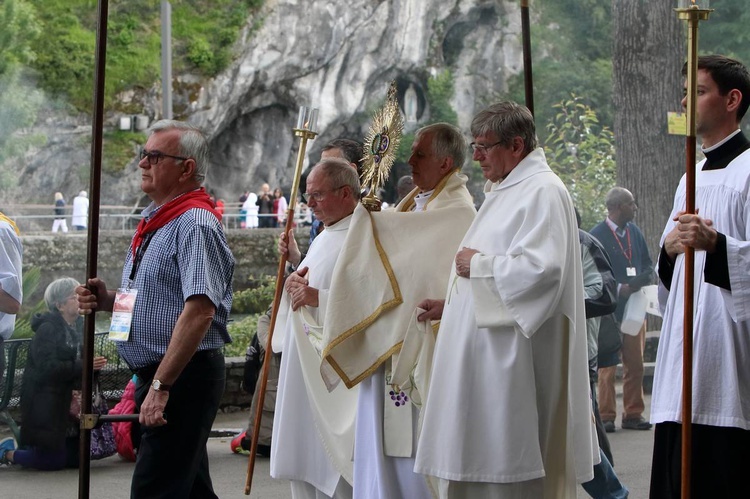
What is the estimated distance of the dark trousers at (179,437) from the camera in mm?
4309

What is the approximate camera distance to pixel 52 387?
7672 millimetres

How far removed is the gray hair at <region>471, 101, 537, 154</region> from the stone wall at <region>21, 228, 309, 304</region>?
1266 centimetres

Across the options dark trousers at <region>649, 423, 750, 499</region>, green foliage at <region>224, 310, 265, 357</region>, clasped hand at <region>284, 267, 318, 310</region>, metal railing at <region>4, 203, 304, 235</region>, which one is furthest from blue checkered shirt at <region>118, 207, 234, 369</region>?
metal railing at <region>4, 203, 304, 235</region>

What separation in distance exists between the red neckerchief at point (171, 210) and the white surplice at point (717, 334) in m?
1.84

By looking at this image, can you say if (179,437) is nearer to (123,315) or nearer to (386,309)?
(123,315)

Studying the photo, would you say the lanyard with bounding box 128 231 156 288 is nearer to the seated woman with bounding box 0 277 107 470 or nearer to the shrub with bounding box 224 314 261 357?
the seated woman with bounding box 0 277 107 470

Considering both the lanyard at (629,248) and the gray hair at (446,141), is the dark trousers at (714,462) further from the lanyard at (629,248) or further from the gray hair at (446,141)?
the lanyard at (629,248)

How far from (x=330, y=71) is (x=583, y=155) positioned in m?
32.1

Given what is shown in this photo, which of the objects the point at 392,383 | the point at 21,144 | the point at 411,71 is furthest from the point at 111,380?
the point at 411,71

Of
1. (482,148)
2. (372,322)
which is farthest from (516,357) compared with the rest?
(372,322)

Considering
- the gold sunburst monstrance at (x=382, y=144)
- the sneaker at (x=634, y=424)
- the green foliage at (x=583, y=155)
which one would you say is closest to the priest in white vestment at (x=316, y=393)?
the gold sunburst monstrance at (x=382, y=144)

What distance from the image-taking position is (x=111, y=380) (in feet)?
30.3

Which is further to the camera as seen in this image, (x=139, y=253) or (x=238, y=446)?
(x=238, y=446)

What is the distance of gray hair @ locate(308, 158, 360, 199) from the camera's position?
5.32m
